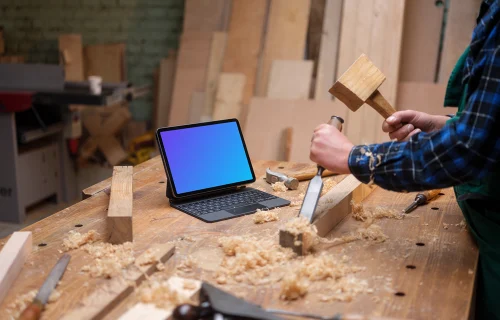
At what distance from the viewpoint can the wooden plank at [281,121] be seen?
156 inches

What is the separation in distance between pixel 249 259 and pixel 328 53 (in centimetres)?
305

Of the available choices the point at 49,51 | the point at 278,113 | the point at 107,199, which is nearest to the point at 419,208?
the point at 107,199

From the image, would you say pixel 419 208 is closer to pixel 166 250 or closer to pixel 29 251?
pixel 166 250

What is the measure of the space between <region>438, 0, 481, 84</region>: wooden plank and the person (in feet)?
8.67

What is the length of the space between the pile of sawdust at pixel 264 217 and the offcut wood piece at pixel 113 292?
0.35 meters

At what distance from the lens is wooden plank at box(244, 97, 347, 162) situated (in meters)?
3.97

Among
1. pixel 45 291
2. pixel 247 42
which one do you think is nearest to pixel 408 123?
pixel 45 291

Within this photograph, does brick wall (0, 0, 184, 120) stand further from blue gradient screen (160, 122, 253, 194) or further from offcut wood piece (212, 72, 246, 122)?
blue gradient screen (160, 122, 253, 194)

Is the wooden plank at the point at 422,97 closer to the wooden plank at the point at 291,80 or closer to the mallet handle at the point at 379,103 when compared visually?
the wooden plank at the point at 291,80

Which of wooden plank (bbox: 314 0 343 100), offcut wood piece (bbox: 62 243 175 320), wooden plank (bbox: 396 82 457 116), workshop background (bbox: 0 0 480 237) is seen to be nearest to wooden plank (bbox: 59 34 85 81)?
workshop background (bbox: 0 0 480 237)

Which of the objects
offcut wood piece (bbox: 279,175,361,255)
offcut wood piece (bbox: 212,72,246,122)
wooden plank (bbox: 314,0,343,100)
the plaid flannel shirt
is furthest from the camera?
offcut wood piece (bbox: 212,72,246,122)

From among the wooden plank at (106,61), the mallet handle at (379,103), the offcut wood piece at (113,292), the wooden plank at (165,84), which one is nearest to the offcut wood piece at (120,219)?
the offcut wood piece at (113,292)

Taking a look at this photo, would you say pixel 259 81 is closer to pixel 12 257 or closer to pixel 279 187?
pixel 279 187

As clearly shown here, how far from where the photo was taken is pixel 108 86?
4473 mm
